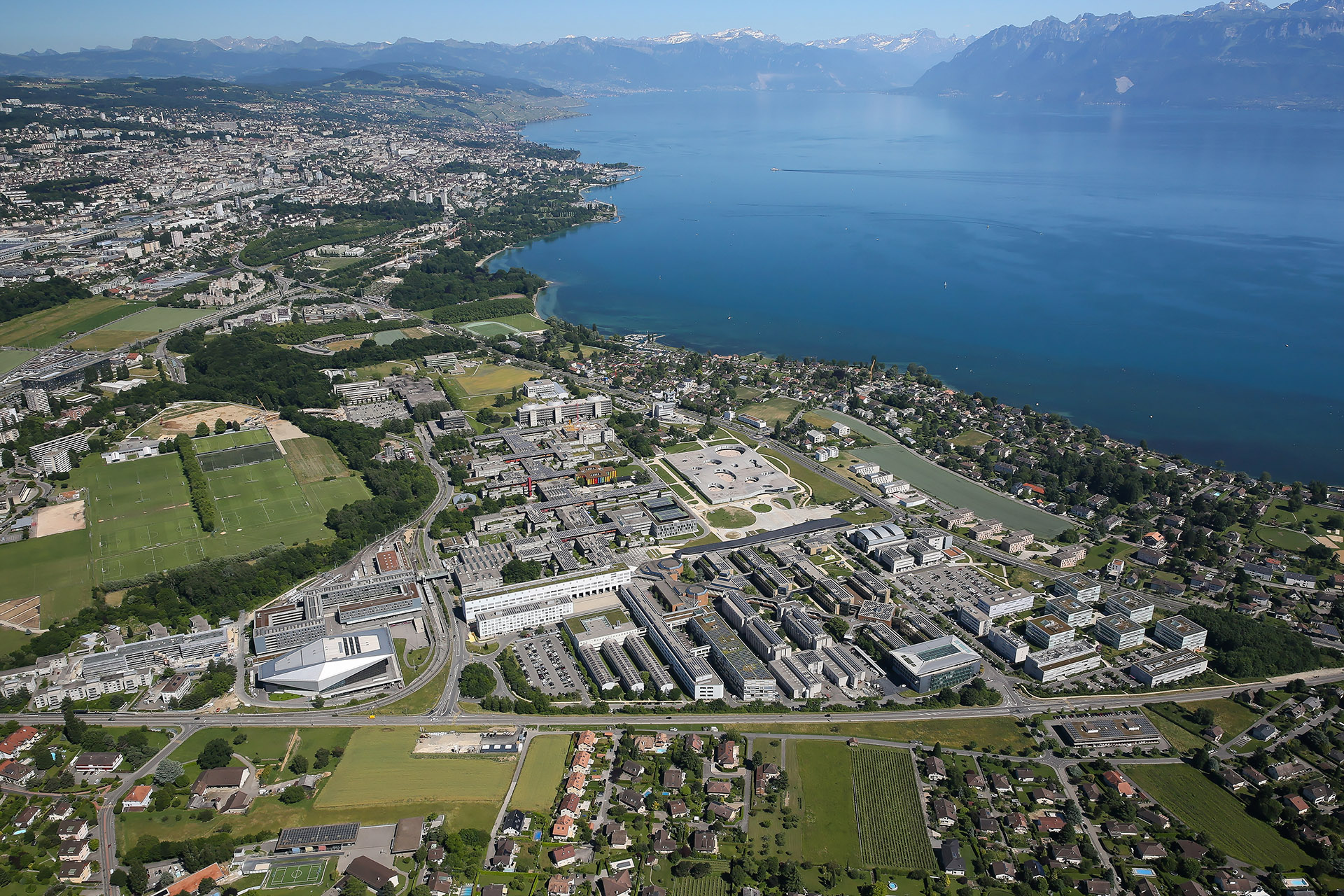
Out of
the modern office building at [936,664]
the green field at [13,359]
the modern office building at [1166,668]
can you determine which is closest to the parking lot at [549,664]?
the modern office building at [936,664]

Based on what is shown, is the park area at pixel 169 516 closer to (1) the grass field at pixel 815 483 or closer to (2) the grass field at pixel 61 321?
(1) the grass field at pixel 815 483

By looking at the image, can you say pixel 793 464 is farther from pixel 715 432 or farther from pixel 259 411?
pixel 259 411

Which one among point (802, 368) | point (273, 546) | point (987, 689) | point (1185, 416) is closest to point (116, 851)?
point (273, 546)

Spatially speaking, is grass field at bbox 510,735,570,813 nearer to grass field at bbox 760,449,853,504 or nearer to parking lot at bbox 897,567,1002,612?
parking lot at bbox 897,567,1002,612

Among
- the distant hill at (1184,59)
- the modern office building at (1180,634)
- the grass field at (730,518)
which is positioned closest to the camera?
the modern office building at (1180,634)

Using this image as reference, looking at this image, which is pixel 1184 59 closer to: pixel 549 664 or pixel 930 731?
pixel 930 731

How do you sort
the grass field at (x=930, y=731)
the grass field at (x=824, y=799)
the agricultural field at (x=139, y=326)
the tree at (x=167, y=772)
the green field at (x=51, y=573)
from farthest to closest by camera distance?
1. the agricultural field at (x=139, y=326)
2. the green field at (x=51, y=573)
3. the grass field at (x=930, y=731)
4. the tree at (x=167, y=772)
5. the grass field at (x=824, y=799)

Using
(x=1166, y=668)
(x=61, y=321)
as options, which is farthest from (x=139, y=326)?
(x=1166, y=668)
